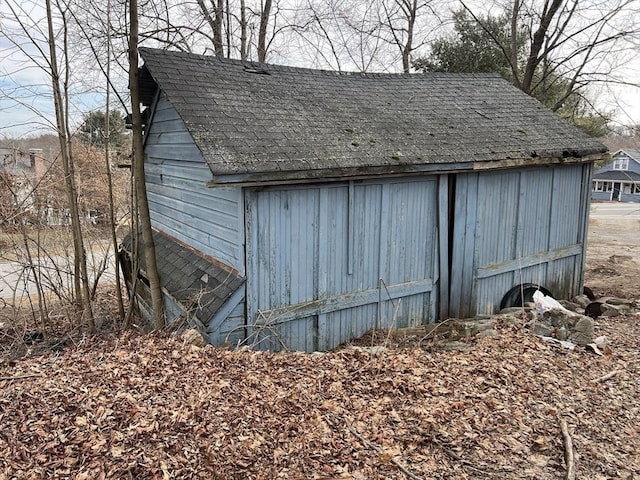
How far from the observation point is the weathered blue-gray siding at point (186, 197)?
6.63 m

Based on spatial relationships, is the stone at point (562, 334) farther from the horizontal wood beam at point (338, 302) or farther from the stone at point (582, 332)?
the horizontal wood beam at point (338, 302)

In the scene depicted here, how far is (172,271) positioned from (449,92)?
22.9ft

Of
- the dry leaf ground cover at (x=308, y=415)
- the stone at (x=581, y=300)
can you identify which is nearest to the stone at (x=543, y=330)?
the dry leaf ground cover at (x=308, y=415)

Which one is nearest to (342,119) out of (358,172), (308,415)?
(358,172)

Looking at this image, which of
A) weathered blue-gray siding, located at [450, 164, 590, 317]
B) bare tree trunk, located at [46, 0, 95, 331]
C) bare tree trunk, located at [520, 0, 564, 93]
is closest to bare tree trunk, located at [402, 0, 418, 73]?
bare tree trunk, located at [520, 0, 564, 93]

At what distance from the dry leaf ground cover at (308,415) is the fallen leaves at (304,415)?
0.5 inches

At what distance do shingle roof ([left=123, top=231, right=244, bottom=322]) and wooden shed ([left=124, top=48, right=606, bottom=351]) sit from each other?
32 mm

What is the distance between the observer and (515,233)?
30.6 feet

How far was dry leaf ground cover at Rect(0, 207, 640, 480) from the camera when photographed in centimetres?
368

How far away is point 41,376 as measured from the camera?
478 cm

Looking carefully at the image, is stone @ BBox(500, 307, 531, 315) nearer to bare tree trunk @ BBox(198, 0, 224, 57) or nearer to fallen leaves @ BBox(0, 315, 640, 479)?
fallen leaves @ BBox(0, 315, 640, 479)

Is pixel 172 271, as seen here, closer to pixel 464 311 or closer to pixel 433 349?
pixel 433 349

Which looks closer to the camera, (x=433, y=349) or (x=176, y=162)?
(x=433, y=349)

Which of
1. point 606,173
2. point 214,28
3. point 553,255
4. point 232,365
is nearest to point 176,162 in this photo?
point 232,365
